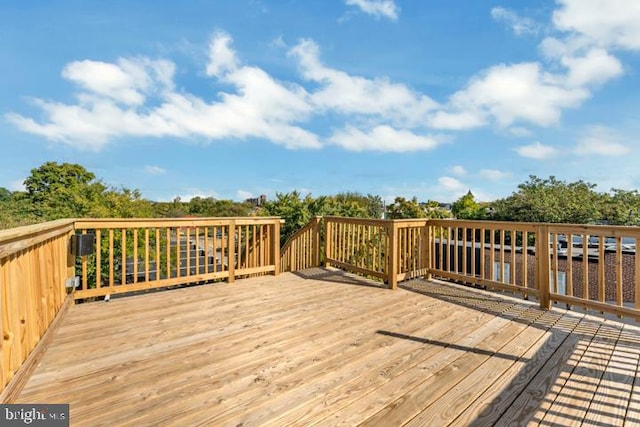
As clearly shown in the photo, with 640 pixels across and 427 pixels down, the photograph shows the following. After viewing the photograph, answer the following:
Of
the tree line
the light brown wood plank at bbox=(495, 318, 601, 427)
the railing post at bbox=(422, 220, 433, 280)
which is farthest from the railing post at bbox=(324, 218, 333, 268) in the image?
the tree line

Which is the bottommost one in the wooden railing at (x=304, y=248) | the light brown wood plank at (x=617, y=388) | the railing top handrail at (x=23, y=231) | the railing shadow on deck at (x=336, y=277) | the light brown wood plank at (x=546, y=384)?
the light brown wood plank at (x=617, y=388)

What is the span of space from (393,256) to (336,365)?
7.53 feet

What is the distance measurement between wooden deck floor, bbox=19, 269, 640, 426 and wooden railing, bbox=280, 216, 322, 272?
6.80ft

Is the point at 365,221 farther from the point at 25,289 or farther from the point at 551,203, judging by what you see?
the point at 551,203

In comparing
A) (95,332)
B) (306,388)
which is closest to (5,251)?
(95,332)

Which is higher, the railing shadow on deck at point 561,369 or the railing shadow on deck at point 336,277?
the railing shadow on deck at point 336,277

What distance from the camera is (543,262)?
3.33m

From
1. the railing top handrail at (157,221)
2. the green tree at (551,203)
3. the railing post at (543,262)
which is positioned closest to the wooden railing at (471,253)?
the railing post at (543,262)

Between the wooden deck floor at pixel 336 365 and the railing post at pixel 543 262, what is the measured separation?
0.43 feet

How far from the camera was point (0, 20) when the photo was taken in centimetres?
A: 655

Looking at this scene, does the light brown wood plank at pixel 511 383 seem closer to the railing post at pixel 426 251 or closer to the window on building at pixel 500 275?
the window on building at pixel 500 275

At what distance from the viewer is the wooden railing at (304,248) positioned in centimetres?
541

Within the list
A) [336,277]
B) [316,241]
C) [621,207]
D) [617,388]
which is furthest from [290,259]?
[621,207]

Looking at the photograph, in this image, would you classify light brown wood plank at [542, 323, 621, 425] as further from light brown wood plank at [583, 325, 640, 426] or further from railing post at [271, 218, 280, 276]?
railing post at [271, 218, 280, 276]
